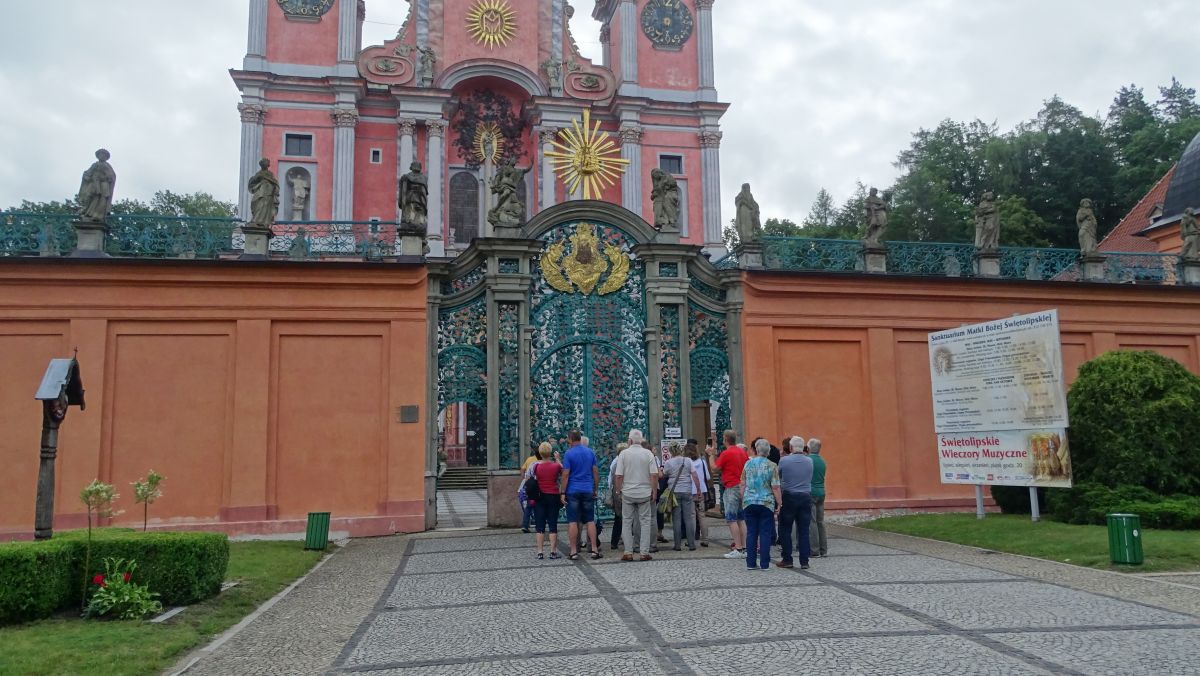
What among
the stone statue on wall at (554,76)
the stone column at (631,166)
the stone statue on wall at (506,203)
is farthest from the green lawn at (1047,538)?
the stone statue on wall at (554,76)

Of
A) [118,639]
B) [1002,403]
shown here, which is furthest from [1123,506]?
[118,639]

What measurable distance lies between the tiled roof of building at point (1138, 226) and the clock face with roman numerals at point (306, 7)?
2938cm

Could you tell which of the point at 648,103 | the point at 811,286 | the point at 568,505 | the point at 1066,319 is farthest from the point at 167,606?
the point at 648,103

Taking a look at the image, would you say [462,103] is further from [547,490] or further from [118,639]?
[118,639]

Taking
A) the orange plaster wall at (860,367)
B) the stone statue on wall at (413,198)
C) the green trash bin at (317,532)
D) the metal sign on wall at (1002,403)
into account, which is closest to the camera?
the green trash bin at (317,532)

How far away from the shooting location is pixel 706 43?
3697 centimetres

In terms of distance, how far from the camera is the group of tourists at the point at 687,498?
10914mm

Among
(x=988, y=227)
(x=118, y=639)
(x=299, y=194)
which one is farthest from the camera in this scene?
(x=299, y=194)

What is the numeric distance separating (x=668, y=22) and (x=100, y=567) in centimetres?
3318

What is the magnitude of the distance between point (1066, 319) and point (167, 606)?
1725cm

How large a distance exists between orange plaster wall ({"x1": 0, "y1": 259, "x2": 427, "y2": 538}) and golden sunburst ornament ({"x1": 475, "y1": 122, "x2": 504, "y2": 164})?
20.0m

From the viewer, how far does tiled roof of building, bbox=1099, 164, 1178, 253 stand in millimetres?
29219

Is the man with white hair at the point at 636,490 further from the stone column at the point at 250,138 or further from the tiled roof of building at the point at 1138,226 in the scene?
the stone column at the point at 250,138

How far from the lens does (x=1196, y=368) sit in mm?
19453
